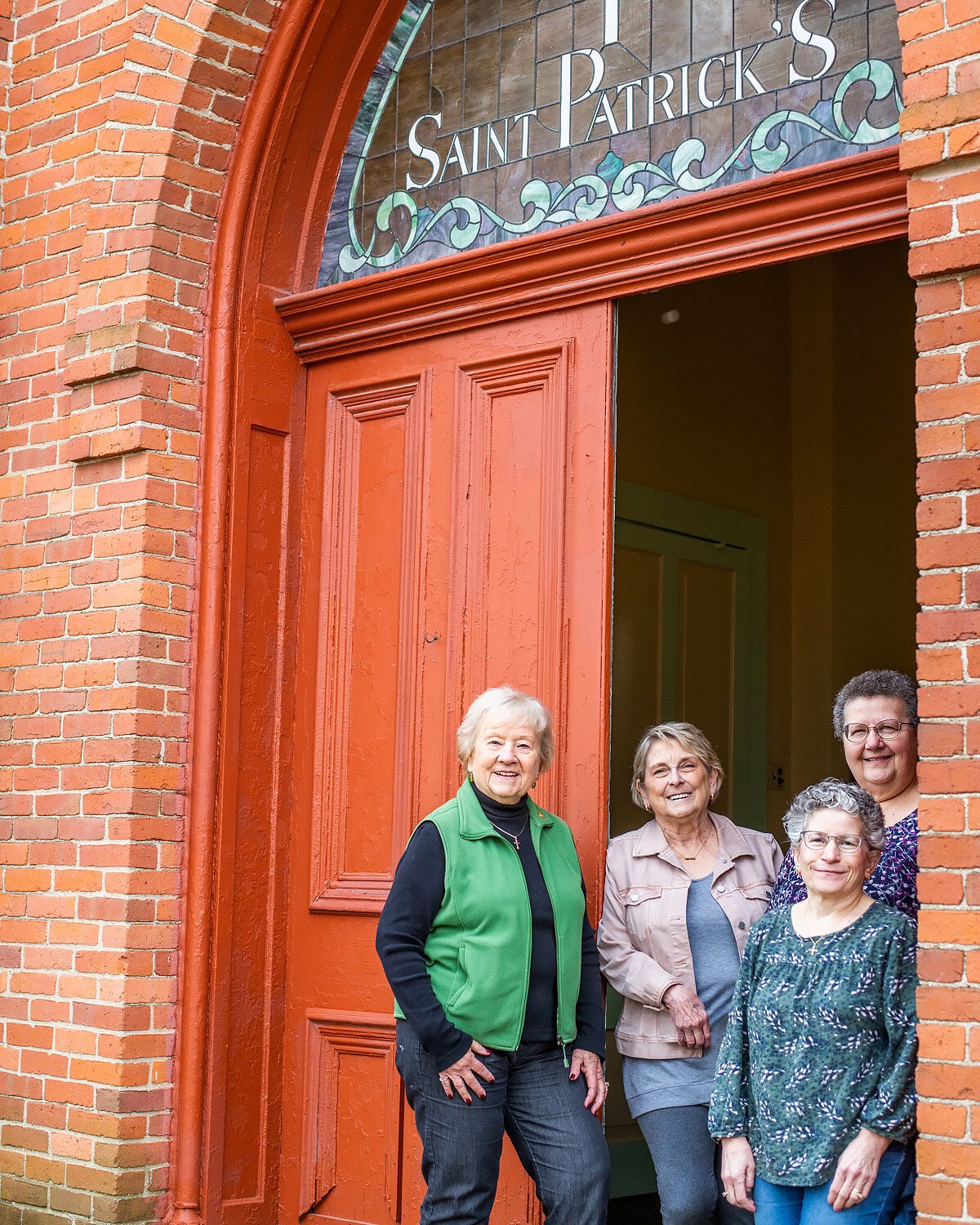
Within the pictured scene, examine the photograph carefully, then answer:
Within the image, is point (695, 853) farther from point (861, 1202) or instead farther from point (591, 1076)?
point (861, 1202)

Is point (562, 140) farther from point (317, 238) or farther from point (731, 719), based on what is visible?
point (731, 719)

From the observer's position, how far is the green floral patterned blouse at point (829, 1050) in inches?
136

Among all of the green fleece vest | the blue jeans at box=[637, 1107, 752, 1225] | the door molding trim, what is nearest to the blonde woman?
the blue jeans at box=[637, 1107, 752, 1225]

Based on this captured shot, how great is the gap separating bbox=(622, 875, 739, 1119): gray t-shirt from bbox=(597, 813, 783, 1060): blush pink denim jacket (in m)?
0.02

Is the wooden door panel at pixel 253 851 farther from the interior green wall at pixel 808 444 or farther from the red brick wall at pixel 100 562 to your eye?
the interior green wall at pixel 808 444

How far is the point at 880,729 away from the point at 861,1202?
1.20 meters

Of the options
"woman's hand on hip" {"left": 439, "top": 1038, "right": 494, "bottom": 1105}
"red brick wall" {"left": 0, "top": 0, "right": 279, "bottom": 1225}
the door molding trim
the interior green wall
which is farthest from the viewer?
the interior green wall

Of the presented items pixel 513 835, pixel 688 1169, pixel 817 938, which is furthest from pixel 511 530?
pixel 688 1169

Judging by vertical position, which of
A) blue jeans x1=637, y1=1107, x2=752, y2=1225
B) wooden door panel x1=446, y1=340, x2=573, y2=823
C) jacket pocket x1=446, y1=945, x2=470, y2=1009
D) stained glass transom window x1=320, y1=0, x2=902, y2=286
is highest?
stained glass transom window x1=320, y1=0, x2=902, y2=286

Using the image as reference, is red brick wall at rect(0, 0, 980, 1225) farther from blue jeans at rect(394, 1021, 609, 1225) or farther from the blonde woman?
the blonde woman

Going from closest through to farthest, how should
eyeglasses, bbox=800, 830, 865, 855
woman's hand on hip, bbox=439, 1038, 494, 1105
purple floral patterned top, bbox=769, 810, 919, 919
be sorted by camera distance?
1. eyeglasses, bbox=800, 830, 865, 855
2. purple floral patterned top, bbox=769, 810, 919, 919
3. woman's hand on hip, bbox=439, 1038, 494, 1105

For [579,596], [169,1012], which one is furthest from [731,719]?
[169,1012]

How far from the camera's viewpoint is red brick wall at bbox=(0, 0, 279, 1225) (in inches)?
200

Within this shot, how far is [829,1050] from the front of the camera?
3506 millimetres
